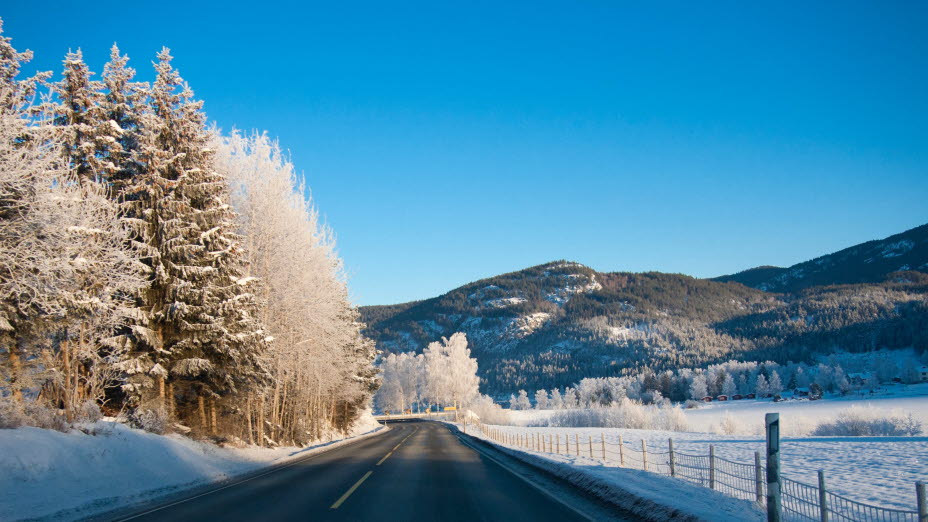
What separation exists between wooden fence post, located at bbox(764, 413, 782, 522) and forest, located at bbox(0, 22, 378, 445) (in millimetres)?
13671

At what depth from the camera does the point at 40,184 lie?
12492mm

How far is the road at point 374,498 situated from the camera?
9.27m

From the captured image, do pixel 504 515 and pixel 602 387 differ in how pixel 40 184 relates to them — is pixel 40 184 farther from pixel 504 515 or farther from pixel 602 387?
pixel 602 387

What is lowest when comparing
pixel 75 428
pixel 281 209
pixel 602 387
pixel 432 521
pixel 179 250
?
pixel 602 387

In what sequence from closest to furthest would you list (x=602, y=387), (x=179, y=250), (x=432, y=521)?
(x=432, y=521), (x=179, y=250), (x=602, y=387)

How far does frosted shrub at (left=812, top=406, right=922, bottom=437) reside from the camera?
Answer: 38.4m

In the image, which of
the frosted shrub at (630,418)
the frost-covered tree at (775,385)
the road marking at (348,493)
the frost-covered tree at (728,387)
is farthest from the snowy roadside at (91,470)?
the frost-covered tree at (728,387)

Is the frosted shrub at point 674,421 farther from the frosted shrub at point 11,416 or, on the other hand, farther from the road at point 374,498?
the frosted shrub at point 11,416

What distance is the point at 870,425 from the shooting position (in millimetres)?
40125

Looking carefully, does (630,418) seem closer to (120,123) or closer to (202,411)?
(202,411)

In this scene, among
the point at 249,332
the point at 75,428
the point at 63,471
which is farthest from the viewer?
the point at 249,332

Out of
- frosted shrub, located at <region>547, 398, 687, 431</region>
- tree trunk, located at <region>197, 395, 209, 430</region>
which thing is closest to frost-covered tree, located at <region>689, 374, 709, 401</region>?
frosted shrub, located at <region>547, 398, 687, 431</region>

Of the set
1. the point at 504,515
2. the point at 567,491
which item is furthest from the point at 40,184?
the point at 567,491

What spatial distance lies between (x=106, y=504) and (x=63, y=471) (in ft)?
5.87
